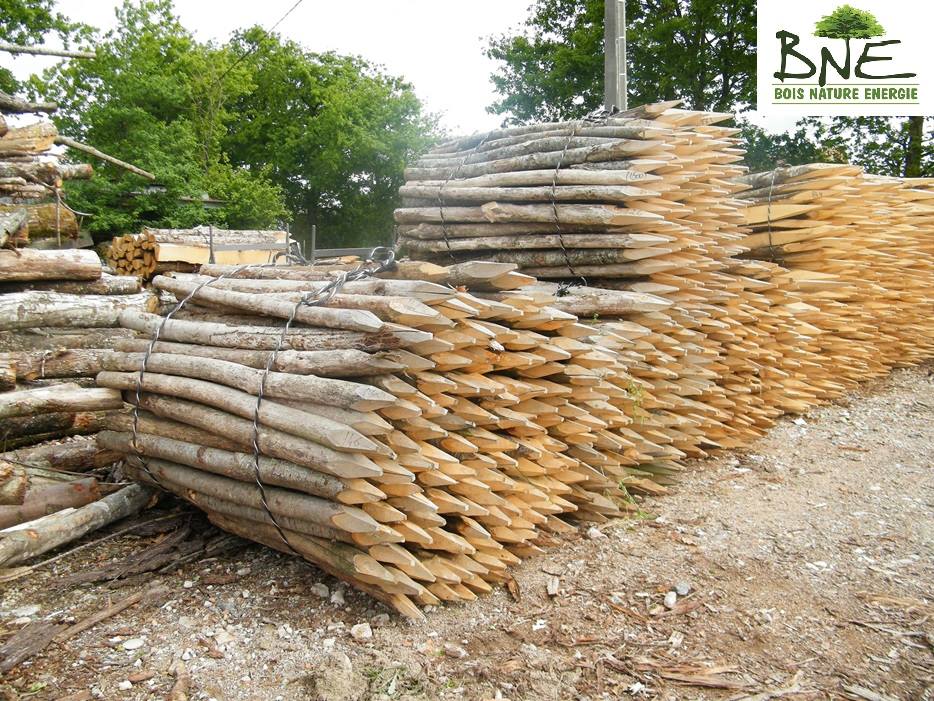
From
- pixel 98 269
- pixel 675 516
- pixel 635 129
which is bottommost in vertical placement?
pixel 675 516

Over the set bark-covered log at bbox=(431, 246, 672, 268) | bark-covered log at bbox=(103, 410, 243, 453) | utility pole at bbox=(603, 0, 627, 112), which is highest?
utility pole at bbox=(603, 0, 627, 112)

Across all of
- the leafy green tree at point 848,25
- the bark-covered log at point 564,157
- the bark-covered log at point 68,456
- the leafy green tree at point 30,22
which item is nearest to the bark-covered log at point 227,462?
the bark-covered log at point 68,456

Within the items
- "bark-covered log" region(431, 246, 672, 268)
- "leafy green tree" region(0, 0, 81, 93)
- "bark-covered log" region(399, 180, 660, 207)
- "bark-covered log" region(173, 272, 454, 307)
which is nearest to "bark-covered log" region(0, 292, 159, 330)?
"bark-covered log" region(173, 272, 454, 307)

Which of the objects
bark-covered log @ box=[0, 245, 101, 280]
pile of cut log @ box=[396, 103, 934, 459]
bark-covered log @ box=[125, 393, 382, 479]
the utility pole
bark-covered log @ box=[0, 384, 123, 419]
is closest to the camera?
bark-covered log @ box=[125, 393, 382, 479]

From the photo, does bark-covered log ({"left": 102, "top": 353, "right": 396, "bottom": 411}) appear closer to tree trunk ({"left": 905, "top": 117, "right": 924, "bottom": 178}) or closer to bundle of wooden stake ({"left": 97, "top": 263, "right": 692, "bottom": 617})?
bundle of wooden stake ({"left": 97, "top": 263, "right": 692, "bottom": 617})

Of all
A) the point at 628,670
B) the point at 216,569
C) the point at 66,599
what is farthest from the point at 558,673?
the point at 66,599

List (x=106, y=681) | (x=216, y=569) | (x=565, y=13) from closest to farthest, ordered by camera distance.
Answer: (x=106, y=681), (x=216, y=569), (x=565, y=13)

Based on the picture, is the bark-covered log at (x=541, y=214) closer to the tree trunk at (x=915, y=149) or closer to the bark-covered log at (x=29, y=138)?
the bark-covered log at (x=29, y=138)

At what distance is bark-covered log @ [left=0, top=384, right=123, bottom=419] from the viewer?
4910mm

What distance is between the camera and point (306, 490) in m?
3.62

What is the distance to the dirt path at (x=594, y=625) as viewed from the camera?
324 cm

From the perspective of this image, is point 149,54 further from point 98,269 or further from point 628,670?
point 628,670

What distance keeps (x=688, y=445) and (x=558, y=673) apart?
123 inches

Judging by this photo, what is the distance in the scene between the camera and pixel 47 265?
6.32 metres
